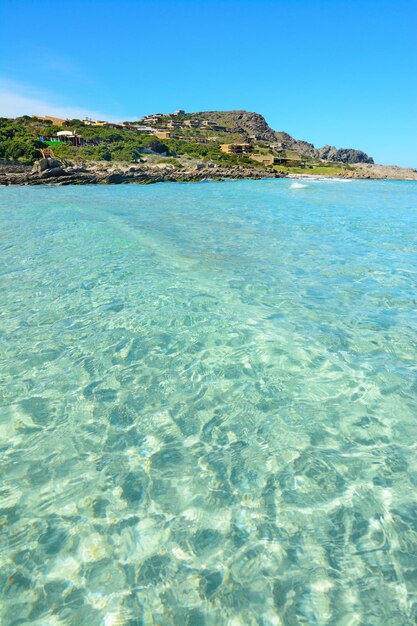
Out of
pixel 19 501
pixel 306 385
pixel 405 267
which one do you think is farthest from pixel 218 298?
pixel 405 267

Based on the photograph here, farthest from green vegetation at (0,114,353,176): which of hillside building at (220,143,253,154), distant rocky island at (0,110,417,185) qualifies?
hillside building at (220,143,253,154)

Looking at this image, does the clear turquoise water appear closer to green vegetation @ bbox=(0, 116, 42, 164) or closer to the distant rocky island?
the distant rocky island

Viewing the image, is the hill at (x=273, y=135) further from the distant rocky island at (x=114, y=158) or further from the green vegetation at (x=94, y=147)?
the green vegetation at (x=94, y=147)

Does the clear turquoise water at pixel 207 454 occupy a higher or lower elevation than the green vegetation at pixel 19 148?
lower

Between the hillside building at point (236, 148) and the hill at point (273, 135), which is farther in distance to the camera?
the hill at point (273, 135)

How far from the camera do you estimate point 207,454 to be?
12.5 feet

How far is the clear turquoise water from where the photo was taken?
8.53ft

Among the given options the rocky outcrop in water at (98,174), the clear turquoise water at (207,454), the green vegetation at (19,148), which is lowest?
the clear turquoise water at (207,454)

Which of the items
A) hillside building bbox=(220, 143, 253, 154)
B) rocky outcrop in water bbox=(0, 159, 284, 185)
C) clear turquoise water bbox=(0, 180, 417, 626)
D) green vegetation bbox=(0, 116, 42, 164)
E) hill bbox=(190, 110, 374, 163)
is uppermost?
hill bbox=(190, 110, 374, 163)

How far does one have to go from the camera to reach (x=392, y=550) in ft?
9.35

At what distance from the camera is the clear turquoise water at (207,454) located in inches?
102

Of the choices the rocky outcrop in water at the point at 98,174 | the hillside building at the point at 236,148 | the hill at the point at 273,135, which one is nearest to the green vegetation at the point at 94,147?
the hillside building at the point at 236,148

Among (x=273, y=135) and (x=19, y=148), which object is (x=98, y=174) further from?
(x=273, y=135)

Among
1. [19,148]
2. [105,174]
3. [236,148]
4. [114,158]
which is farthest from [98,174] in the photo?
[236,148]
